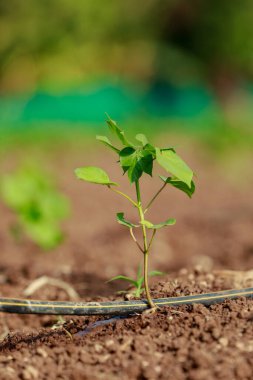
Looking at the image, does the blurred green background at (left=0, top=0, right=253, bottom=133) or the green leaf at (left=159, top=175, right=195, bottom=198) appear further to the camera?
the blurred green background at (left=0, top=0, right=253, bottom=133)

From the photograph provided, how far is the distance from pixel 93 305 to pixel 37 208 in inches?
80.5

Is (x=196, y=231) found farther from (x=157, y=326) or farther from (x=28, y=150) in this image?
(x=28, y=150)

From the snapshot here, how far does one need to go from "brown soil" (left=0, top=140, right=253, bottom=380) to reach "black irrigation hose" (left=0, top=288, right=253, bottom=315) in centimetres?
3

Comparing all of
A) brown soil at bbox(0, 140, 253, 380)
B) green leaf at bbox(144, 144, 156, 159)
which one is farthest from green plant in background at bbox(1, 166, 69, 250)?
green leaf at bbox(144, 144, 156, 159)

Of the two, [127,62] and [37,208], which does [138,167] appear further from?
[127,62]

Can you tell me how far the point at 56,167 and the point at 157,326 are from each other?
6138mm

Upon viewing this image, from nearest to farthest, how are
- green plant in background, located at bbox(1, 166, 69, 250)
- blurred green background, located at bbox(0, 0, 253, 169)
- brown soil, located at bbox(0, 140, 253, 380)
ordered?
brown soil, located at bbox(0, 140, 253, 380)
green plant in background, located at bbox(1, 166, 69, 250)
blurred green background, located at bbox(0, 0, 253, 169)

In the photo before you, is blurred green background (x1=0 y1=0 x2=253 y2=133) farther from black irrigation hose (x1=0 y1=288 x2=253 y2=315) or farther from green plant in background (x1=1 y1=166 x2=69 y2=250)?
black irrigation hose (x1=0 y1=288 x2=253 y2=315)

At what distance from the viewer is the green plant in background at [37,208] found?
399 cm

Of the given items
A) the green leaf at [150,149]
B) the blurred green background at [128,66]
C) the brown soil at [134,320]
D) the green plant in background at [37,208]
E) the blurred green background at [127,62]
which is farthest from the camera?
the blurred green background at [127,62]

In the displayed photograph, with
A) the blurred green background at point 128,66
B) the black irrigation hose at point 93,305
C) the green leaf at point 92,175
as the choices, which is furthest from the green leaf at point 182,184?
the blurred green background at point 128,66

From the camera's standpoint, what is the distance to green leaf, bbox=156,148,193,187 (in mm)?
1883

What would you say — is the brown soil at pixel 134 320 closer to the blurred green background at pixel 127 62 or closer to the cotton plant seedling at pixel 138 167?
the cotton plant seedling at pixel 138 167

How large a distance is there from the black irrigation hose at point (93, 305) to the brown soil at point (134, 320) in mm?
27
